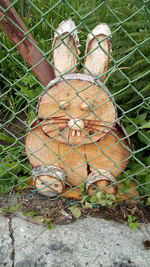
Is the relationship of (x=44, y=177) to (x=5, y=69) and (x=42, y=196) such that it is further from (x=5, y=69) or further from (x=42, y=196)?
(x=5, y=69)

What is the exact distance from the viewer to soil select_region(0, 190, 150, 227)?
2090 mm

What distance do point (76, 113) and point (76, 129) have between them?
9cm

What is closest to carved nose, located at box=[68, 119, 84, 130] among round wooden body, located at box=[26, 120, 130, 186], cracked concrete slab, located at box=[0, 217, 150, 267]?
round wooden body, located at box=[26, 120, 130, 186]

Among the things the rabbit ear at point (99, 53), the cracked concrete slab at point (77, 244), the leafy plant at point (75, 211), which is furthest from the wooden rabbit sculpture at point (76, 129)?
the cracked concrete slab at point (77, 244)

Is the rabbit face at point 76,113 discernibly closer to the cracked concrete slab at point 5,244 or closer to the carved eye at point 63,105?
the carved eye at point 63,105

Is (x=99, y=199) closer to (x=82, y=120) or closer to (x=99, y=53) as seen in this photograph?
(x=82, y=120)

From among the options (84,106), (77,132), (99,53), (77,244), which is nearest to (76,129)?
(77,132)

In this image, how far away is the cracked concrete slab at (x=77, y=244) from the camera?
1.83 meters

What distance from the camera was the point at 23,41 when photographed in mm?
1822

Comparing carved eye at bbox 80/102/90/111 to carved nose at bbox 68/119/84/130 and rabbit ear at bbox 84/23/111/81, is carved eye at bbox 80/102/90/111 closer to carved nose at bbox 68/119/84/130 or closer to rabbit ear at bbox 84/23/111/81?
carved nose at bbox 68/119/84/130

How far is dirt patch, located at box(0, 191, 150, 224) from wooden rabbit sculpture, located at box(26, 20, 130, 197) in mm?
79

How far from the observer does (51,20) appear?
10.9ft

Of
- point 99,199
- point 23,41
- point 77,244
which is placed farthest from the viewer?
point 99,199

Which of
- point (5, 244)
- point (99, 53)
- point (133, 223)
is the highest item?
point (99, 53)
